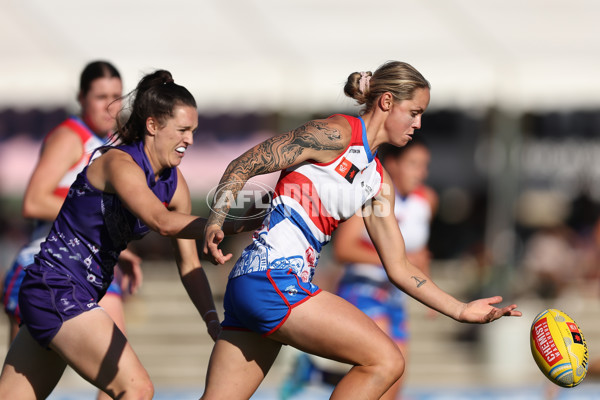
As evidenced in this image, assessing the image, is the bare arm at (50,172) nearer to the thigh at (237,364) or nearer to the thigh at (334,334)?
the thigh at (237,364)

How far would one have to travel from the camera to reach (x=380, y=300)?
5.91 meters

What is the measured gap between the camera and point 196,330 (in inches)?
479

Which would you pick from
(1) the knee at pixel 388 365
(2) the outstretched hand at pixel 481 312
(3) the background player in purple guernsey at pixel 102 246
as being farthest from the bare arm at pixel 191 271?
(2) the outstretched hand at pixel 481 312

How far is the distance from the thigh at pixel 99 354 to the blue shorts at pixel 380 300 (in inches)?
94.5

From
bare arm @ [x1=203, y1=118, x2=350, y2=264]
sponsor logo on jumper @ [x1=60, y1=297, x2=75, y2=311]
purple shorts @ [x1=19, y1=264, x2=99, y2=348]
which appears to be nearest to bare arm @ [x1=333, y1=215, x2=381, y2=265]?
bare arm @ [x1=203, y1=118, x2=350, y2=264]

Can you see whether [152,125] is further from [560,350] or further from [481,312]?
[560,350]

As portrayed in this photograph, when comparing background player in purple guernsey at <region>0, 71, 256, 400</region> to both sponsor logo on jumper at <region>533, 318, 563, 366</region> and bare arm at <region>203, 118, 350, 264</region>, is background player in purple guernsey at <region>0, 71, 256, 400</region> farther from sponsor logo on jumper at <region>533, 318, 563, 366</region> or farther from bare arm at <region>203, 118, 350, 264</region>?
sponsor logo on jumper at <region>533, 318, 563, 366</region>

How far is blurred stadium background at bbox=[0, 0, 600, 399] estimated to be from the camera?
11523mm

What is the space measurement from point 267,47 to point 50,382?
839cm

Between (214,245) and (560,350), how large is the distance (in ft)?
5.67

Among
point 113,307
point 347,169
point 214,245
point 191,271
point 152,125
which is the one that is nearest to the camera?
point 214,245

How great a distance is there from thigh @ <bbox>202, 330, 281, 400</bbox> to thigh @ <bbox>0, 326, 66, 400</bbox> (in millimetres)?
789

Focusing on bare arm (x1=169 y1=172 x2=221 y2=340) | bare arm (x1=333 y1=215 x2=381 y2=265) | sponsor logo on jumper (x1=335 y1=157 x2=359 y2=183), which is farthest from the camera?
bare arm (x1=333 y1=215 x2=381 y2=265)

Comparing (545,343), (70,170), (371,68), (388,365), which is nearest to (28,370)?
(70,170)
